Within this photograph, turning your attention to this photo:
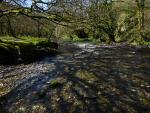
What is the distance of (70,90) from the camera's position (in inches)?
468

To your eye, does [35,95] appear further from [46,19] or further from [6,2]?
[6,2]

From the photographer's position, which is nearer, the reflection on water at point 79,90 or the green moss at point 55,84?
the reflection on water at point 79,90

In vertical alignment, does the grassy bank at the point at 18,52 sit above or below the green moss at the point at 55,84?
above

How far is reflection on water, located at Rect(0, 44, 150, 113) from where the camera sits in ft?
32.8

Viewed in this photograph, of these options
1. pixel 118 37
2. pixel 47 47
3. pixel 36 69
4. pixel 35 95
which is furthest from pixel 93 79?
pixel 118 37

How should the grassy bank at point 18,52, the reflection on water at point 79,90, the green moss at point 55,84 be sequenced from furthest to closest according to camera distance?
the grassy bank at point 18,52 → the green moss at point 55,84 → the reflection on water at point 79,90

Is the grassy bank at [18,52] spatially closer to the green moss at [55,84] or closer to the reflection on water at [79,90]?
the reflection on water at [79,90]

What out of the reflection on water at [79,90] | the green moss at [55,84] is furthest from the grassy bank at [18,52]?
the green moss at [55,84]

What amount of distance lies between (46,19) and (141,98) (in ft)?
19.2

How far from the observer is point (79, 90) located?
466 inches

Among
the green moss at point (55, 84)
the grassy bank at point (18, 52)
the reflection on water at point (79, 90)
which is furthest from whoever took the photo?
the grassy bank at point (18, 52)

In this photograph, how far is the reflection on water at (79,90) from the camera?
32.8 feet

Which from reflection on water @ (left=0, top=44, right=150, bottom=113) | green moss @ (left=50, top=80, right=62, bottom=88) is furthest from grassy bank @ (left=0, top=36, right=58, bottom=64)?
green moss @ (left=50, top=80, right=62, bottom=88)

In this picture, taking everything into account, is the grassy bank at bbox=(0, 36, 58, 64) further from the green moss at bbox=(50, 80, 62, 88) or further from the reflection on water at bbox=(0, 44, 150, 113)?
the green moss at bbox=(50, 80, 62, 88)
